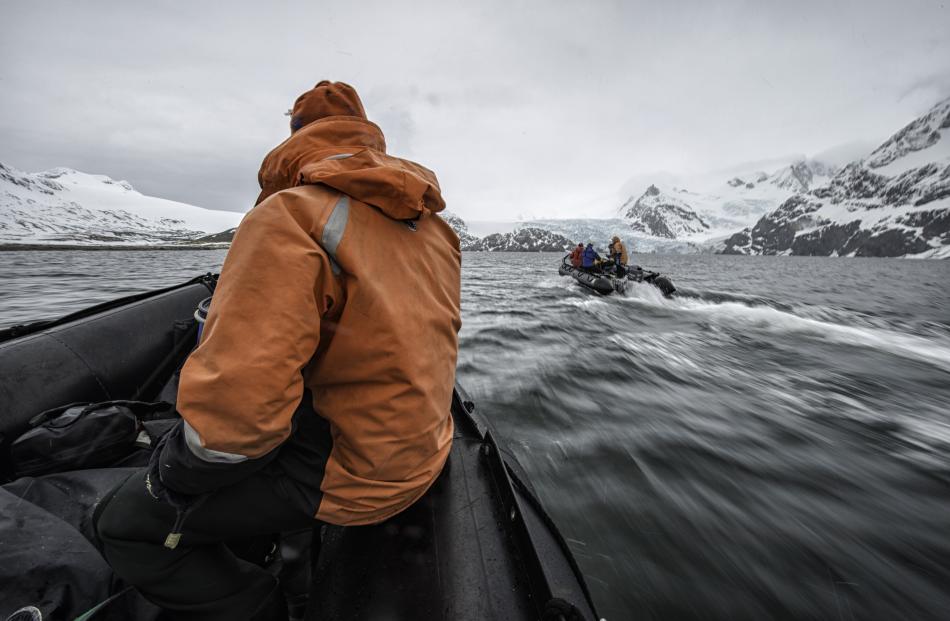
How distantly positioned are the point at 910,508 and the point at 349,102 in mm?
5887

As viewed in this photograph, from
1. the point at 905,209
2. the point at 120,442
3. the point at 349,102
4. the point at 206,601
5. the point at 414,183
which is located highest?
the point at 905,209

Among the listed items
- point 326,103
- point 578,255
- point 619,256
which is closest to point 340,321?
point 326,103

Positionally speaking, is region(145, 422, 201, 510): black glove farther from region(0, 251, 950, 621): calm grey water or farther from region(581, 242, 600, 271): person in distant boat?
region(581, 242, 600, 271): person in distant boat

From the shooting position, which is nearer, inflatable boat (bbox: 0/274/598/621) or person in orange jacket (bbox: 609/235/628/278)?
inflatable boat (bbox: 0/274/598/621)

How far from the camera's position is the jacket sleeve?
1.16m

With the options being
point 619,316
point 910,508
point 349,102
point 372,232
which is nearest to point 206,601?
point 372,232

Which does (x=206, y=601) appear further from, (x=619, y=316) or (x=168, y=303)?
(x=619, y=316)

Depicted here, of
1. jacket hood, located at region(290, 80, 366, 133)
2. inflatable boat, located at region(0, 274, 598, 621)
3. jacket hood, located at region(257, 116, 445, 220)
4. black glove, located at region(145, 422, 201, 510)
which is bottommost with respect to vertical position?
inflatable boat, located at region(0, 274, 598, 621)

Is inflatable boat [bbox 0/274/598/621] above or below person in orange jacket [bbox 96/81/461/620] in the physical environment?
below

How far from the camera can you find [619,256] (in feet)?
59.8

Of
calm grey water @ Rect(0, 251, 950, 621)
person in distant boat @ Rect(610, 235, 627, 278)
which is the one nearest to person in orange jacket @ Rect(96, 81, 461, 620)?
calm grey water @ Rect(0, 251, 950, 621)

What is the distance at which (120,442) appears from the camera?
251cm

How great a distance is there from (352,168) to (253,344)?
73 cm

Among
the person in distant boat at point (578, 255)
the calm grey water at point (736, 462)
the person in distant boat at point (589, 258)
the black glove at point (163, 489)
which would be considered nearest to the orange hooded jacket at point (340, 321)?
the black glove at point (163, 489)
